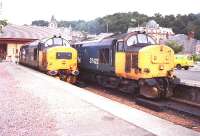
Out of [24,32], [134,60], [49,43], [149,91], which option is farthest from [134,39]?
[24,32]

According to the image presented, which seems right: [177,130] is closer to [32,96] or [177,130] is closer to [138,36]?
[32,96]

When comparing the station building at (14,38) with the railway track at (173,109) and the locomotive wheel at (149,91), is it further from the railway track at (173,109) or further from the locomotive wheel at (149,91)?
the railway track at (173,109)

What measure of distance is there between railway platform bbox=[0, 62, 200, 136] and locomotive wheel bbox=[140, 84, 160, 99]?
3745 millimetres

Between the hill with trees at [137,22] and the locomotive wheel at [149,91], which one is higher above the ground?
the hill with trees at [137,22]

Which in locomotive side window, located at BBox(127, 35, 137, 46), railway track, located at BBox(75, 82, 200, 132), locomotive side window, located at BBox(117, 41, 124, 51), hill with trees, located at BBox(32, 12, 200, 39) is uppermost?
hill with trees, located at BBox(32, 12, 200, 39)

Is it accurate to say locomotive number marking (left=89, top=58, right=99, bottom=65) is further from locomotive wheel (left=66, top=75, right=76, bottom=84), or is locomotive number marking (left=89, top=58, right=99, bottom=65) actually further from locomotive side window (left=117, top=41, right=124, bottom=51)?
locomotive side window (left=117, top=41, right=124, bottom=51)

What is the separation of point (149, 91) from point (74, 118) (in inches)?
292

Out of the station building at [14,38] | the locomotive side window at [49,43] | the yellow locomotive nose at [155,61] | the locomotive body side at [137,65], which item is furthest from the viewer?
the station building at [14,38]

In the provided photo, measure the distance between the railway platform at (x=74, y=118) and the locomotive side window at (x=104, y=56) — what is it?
601 centimetres

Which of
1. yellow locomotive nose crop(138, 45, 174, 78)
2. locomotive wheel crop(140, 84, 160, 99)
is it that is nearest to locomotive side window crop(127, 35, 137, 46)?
yellow locomotive nose crop(138, 45, 174, 78)

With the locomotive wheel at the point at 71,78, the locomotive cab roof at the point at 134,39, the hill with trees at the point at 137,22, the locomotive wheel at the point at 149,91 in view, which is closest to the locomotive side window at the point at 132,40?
the locomotive cab roof at the point at 134,39

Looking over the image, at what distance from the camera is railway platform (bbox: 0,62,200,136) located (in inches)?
321

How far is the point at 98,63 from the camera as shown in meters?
21.0

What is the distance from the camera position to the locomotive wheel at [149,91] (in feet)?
53.1
